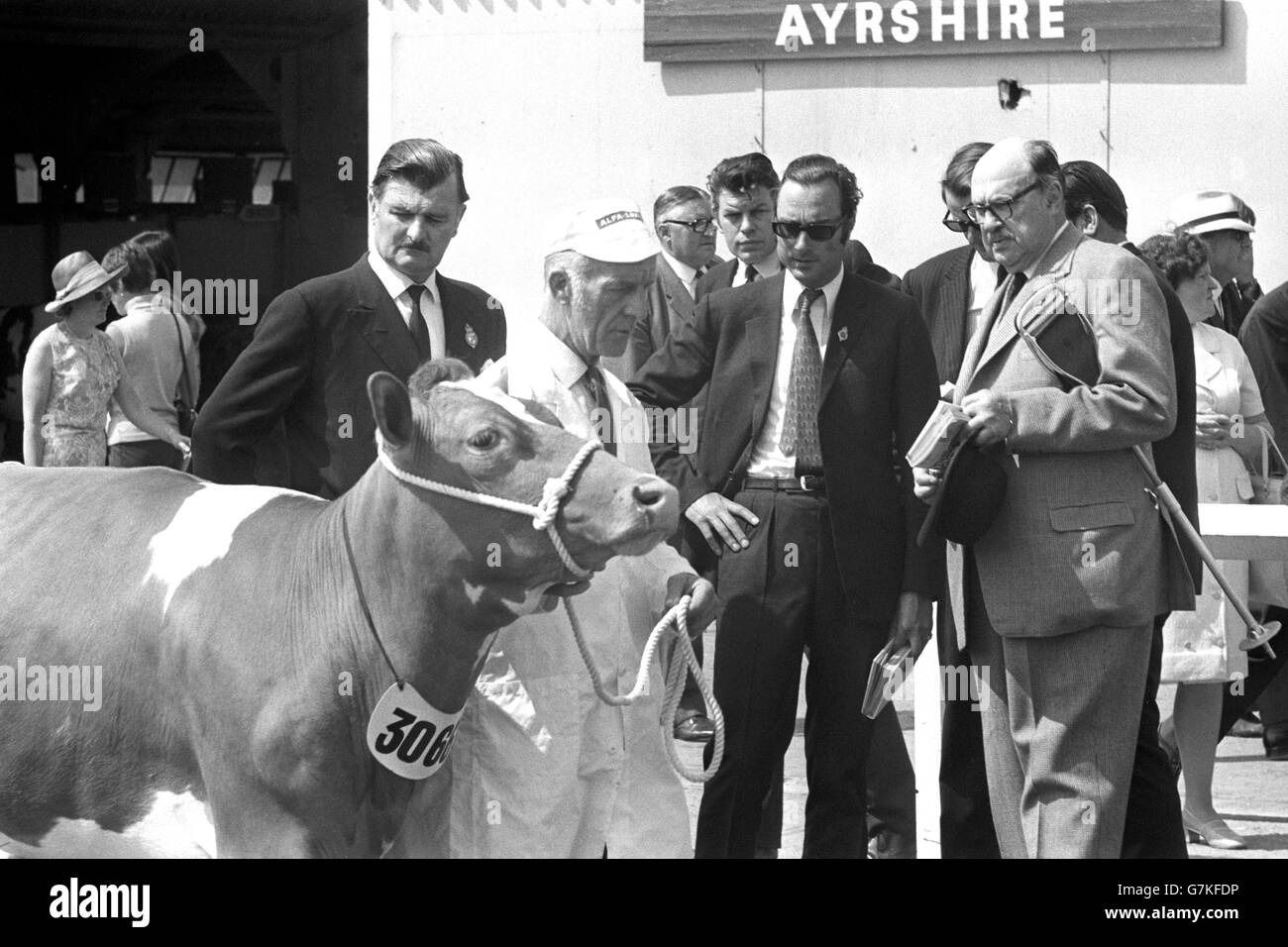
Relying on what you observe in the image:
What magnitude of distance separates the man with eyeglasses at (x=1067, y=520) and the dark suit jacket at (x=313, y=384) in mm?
1375

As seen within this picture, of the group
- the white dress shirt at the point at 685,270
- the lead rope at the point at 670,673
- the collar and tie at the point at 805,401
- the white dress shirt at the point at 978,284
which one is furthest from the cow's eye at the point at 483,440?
the white dress shirt at the point at 685,270

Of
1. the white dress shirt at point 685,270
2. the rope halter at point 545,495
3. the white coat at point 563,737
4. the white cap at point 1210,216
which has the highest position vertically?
the white cap at point 1210,216

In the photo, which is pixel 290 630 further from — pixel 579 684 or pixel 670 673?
pixel 670 673

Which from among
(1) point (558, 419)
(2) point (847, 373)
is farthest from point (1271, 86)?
(1) point (558, 419)

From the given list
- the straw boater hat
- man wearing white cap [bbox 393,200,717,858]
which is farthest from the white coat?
the straw boater hat

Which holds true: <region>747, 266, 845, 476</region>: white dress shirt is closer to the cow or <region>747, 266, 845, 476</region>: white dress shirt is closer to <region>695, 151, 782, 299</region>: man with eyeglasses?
the cow

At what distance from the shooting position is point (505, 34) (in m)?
11.3

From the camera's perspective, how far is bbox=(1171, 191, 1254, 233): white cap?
279 inches

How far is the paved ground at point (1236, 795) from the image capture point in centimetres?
622

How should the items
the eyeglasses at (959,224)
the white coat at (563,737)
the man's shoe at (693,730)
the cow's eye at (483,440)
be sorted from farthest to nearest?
1. the man's shoe at (693,730)
2. the eyeglasses at (959,224)
3. the white coat at (563,737)
4. the cow's eye at (483,440)

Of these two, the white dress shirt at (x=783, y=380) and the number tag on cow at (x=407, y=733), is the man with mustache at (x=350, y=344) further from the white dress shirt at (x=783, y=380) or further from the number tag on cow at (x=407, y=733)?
the number tag on cow at (x=407, y=733)

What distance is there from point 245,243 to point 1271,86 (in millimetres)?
11917

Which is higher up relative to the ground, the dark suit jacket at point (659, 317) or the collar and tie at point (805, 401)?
the dark suit jacket at point (659, 317)
